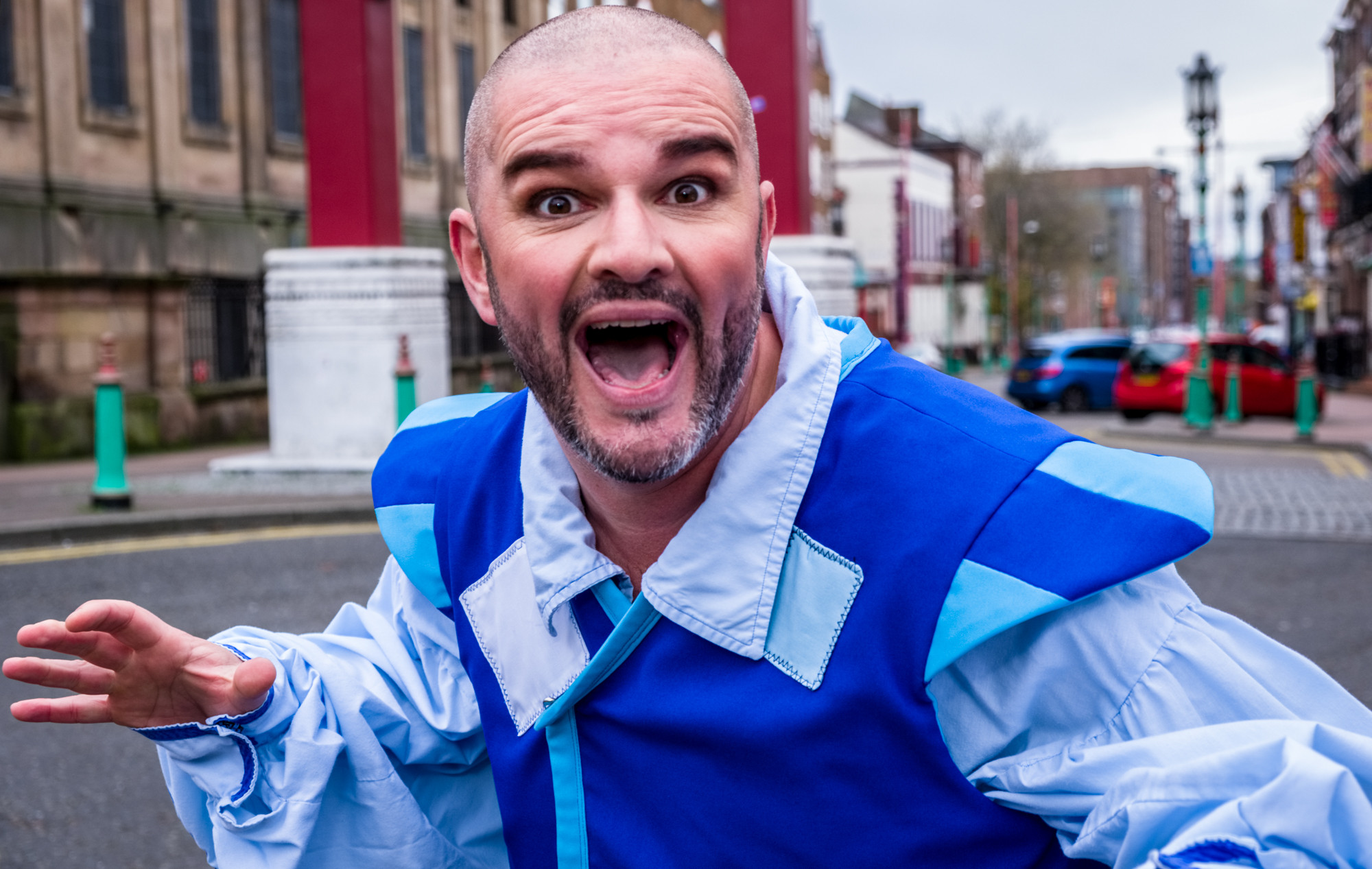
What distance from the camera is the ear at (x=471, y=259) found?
211 cm

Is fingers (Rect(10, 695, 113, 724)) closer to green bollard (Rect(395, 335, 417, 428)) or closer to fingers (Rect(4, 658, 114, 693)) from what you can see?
fingers (Rect(4, 658, 114, 693))

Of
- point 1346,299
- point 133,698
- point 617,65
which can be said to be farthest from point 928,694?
point 1346,299

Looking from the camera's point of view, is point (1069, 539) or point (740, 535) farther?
point (740, 535)

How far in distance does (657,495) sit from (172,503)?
9.35 m

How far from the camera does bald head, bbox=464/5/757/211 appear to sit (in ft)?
6.09

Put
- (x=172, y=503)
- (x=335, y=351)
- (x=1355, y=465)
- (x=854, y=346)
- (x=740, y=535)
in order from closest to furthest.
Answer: (x=740, y=535) → (x=854, y=346) → (x=172, y=503) → (x=335, y=351) → (x=1355, y=465)

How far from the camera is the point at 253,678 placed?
190cm

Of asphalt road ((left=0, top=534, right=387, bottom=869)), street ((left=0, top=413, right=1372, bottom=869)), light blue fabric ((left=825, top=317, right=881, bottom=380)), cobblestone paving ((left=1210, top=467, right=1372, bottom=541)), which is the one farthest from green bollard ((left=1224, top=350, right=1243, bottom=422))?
light blue fabric ((left=825, top=317, right=881, bottom=380))

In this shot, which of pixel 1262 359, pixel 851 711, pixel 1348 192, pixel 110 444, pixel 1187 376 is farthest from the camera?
pixel 1348 192

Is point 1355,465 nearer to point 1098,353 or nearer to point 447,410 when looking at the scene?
point 1098,353

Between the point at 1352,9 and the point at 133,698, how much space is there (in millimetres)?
51868

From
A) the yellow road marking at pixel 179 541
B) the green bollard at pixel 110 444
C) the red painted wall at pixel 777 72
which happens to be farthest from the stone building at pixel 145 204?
the yellow road marking at pixel 179 541

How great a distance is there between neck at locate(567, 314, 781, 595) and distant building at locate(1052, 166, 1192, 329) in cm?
11384

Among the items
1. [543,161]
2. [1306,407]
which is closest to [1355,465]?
[1306,407]
